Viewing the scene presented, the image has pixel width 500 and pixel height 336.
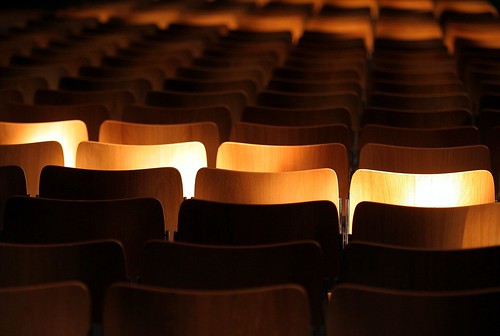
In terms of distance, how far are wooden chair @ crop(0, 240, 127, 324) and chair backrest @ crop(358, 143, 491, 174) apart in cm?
149

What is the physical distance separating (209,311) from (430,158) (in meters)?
1.81

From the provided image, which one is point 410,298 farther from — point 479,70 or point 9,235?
point 479,70

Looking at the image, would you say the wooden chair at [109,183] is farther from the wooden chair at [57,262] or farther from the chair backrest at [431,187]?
the wooden chair at [57,262]

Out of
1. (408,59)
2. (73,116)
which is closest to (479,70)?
(408,59)

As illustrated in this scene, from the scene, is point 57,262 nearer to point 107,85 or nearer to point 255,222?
point 255,222

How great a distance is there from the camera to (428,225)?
2.47 meters

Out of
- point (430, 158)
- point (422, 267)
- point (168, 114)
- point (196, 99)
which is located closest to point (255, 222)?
point (422, 267)

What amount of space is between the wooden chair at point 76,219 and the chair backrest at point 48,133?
116cm

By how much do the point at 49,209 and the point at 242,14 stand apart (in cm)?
667

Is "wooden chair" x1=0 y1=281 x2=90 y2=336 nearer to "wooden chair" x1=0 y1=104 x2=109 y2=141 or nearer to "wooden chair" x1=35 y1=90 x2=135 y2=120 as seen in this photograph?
"wooden chair" x1=0 y1=104 x2=109 y2=141

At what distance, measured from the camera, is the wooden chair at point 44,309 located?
1.70m

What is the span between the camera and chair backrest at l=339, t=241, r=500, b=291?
201 centimetres

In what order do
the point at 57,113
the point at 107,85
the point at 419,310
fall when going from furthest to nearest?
the point at 107,85 → the point at 57,113 → the point at 419,310

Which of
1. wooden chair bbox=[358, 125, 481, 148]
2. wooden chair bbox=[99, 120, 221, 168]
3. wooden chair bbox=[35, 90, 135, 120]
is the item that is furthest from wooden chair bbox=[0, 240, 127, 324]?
wooden chair bbox=[35, 90, 135, 120]
